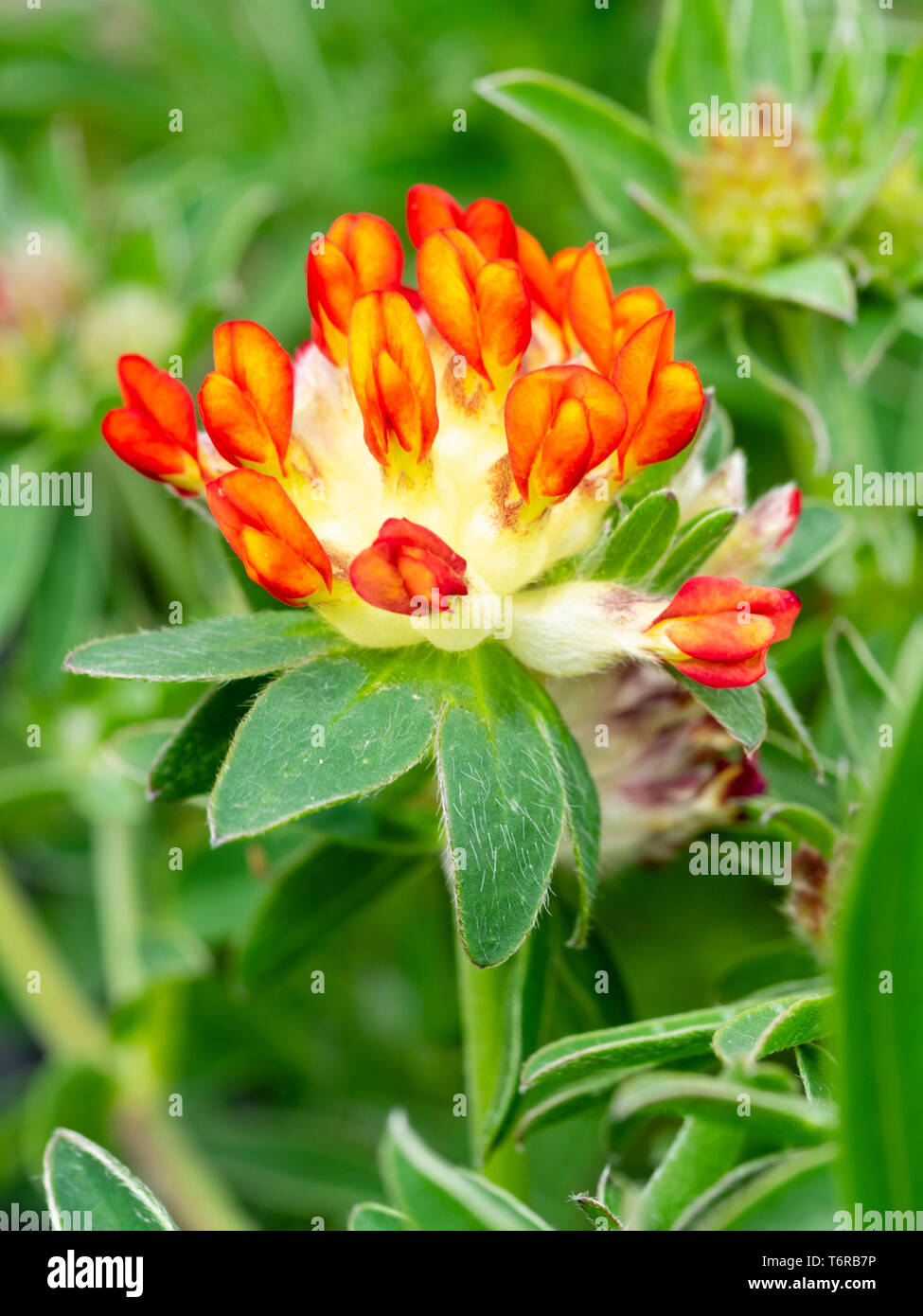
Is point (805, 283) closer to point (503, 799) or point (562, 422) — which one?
point (562, 422)

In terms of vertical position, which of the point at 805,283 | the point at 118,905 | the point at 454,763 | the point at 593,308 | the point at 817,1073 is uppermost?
the point at 805,283

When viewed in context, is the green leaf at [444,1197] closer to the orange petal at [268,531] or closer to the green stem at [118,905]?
the orange petal at [268,531]

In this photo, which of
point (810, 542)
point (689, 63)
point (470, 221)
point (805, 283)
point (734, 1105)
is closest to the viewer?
point (734, 1105)

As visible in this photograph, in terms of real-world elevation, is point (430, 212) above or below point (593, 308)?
above

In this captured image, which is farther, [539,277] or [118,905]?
[118,905]

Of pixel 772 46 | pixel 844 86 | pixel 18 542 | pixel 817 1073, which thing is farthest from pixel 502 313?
pixel 18 542

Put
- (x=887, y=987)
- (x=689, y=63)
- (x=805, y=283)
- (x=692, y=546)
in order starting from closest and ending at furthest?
1. (x=887, y=987)
2. (x=692, y=546)
3. (x=805, y=283)
4. (x=689, y=63)

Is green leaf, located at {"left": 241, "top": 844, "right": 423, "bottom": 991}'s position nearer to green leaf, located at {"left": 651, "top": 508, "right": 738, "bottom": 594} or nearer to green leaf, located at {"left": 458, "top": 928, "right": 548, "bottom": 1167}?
green leaf, located at {"left": 458, "top": 928, "right": 548, "bottom": 1167}
